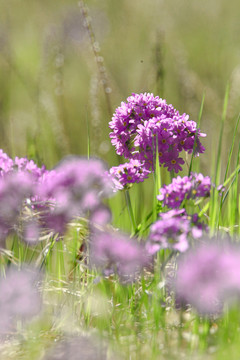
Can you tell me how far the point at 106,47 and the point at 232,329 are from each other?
4964 mm

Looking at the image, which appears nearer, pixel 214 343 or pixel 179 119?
pixel 214 343

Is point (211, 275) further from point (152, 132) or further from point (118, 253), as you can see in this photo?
point (152, 132)

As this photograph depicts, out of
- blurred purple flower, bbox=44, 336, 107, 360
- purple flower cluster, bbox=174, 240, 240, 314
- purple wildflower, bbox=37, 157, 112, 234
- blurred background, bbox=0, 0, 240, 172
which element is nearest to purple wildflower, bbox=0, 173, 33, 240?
purple wildflower, bbox=37, 157, 112, 234

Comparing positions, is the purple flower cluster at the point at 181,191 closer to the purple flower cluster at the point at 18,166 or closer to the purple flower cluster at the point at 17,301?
the purple flower cluster at the point at 17,301

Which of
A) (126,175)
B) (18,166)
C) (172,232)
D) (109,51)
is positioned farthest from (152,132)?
(109,51)

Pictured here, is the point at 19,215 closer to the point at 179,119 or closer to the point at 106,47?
the point at 179,119

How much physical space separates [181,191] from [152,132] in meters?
0.30

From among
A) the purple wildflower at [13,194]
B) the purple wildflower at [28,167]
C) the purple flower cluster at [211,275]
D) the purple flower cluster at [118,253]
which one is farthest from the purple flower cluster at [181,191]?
the purple wildflower at [28,167]

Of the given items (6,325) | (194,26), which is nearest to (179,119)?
(6,325)

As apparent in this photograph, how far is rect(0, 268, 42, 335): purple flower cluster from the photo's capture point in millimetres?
1598

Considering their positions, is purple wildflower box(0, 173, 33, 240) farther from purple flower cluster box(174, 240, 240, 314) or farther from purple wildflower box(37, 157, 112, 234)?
purple flower cluster box(174, 240, 240, 314)

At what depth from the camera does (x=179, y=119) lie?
1.84m

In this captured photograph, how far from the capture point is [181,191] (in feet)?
5.03

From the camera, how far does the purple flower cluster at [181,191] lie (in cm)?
153
